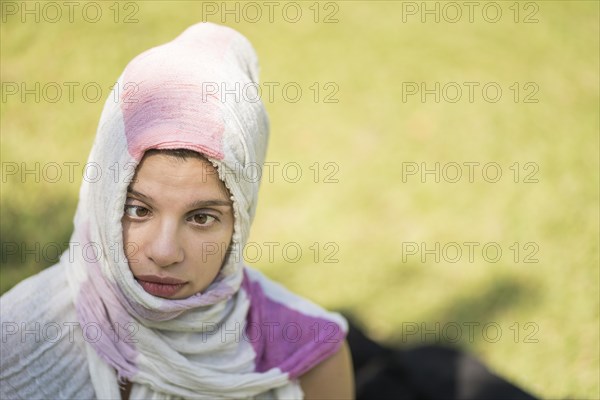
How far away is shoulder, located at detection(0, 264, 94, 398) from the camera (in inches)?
90.2

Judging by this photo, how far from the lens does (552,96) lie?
6562 mm

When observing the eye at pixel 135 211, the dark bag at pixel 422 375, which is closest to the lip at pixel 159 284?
the eye at pixel 135 211

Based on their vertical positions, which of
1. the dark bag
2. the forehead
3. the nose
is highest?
the forehead

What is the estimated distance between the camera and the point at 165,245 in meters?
2.10

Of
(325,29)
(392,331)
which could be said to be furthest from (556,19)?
(392,331)

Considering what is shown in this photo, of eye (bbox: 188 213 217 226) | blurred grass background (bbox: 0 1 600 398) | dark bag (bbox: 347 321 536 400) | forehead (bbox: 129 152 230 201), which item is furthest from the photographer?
blurred grass background (bbox: 0 1 600 398)

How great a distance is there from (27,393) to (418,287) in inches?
107

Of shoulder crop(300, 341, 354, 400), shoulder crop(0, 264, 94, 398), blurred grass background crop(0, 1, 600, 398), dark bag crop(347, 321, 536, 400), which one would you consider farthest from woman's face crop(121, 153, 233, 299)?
blurred grass background crop(0, 1, 600, 398)

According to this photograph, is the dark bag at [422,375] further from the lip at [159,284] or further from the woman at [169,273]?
the lip at [159,284]

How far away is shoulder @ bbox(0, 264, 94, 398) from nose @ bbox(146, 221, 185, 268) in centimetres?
42

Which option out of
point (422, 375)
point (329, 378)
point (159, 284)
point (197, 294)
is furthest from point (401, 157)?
point (159, 284)

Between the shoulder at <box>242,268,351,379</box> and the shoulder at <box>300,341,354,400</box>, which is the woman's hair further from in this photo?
the shoulder at <box>300,341,354,400</box>

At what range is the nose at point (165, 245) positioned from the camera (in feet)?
6.90

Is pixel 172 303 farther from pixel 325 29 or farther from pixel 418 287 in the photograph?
pixel 325 29
